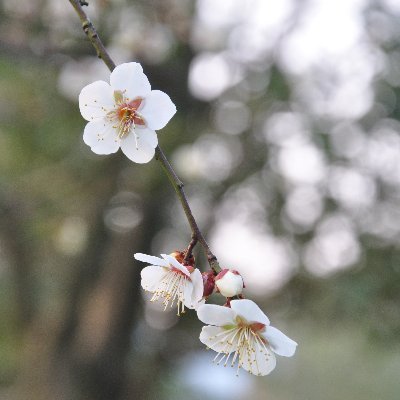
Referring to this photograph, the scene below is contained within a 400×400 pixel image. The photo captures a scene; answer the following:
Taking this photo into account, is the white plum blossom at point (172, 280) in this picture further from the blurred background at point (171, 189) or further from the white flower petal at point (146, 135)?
the blurred background at point (171, 189)

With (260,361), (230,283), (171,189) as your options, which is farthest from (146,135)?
(171,189)

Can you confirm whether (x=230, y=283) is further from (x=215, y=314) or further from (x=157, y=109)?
(x=157, y=109)

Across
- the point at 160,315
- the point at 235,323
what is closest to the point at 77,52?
the point at 235,323

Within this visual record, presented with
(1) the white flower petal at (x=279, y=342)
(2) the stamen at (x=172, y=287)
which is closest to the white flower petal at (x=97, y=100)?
(2) the stamen at (x=172, y=287)

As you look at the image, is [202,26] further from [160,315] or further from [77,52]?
[160,315]

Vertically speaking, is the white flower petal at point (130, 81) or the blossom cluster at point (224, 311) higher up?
the white flower petal at point (130, 81)

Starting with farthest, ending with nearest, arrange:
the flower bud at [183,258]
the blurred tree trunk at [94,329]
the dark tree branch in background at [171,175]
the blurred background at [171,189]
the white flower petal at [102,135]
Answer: the blurred tree trunk at [94,329] < the blurred background at [171,189] < the white flower petal at [102,135] < the flower bud at [183,258] < the dark tree branch in background at [171,175]
